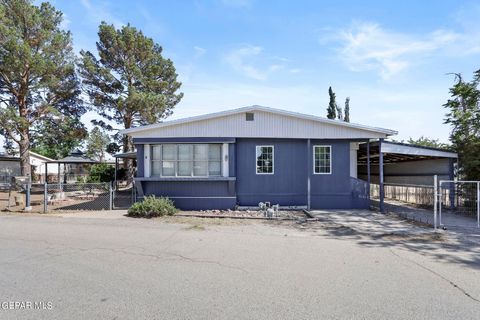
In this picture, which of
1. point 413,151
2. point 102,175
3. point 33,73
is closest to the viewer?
point 413,151

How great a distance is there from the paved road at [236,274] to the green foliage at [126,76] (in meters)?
17.3

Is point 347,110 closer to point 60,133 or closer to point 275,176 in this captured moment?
point 275,176

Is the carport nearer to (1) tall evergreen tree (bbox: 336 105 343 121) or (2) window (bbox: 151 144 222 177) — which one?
(2) window (bbox: 151 144 222 177)

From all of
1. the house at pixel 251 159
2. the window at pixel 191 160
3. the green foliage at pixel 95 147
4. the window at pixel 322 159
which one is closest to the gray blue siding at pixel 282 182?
the house at pixel 251 159

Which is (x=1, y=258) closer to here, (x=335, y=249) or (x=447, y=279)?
(x=335, y=249)

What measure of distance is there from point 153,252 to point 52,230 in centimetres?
426

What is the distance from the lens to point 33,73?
883 inches

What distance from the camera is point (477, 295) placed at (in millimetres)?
4219

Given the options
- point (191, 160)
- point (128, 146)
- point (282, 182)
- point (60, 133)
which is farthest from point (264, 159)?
point (60, 133)

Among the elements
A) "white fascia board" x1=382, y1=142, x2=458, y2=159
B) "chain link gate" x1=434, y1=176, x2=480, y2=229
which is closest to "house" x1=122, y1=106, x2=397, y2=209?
"white fascia board" x1=382, y1=142, x2=458, y2=159

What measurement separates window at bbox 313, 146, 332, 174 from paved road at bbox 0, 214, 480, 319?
184 inches

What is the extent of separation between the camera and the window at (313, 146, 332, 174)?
13.2m

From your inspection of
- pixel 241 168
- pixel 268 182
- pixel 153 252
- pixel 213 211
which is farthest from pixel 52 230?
pixel 268 182

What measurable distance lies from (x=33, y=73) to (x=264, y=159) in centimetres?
1958
